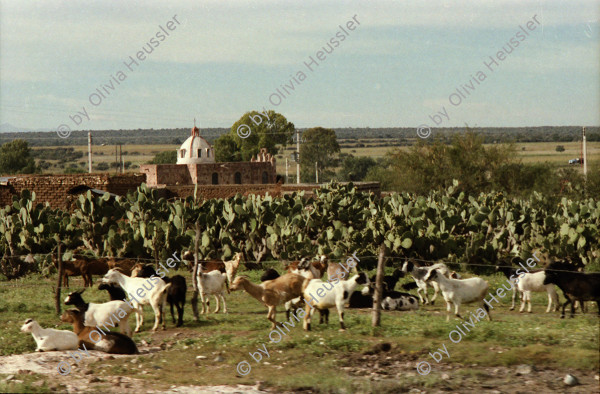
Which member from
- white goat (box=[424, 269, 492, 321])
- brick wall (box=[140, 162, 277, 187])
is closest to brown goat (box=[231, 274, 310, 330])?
white goat (box=[424, 269, 492, 321])

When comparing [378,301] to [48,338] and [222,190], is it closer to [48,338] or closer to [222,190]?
[48,338]

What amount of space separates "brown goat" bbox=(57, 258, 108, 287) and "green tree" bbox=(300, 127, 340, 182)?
9357 cm

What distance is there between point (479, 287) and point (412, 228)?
24.5 ft

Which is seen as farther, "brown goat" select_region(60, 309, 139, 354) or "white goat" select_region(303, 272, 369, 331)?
"white goat" select_region(303, 272, 369, 331)

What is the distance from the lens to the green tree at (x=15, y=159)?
90.0 metres

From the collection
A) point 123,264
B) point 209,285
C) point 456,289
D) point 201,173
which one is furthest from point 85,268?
point 201,173

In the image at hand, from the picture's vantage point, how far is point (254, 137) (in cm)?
9544

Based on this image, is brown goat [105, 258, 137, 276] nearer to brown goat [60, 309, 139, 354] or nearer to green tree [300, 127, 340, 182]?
brown goat [60, 309, 139, 354]

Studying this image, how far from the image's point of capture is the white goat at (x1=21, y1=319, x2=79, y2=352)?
1148 cm

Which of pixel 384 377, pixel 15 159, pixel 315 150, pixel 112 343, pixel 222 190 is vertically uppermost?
pixel 315 150

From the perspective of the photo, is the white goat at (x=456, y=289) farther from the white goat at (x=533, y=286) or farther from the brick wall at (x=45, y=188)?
the brick wall at (x=45, y=188)

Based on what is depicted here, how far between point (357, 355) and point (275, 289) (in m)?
2.20

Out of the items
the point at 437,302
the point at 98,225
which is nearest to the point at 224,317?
the point at 437,302

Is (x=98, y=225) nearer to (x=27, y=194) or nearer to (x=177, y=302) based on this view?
(x=27, y=194)
